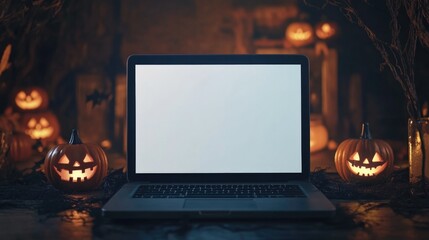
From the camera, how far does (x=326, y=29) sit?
9.87 feet

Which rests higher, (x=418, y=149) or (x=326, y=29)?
(x=326, y=29)

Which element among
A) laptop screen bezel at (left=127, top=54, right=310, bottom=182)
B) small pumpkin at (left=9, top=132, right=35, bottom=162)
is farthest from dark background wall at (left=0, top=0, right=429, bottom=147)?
laptop screen bezel at (left=127, top=54, right=310, bottom=182)

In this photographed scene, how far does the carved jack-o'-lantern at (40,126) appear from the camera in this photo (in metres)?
2.90

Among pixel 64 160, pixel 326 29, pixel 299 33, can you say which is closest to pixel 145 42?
pixel 299 33

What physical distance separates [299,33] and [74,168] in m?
2.02

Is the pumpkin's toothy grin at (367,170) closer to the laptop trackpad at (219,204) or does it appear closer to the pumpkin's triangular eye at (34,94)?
the laptop trackpad at (219,204)

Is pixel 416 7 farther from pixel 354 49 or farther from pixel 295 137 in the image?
pixel 354 49

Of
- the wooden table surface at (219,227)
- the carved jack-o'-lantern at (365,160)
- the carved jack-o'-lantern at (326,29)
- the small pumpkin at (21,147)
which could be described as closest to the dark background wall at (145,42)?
the carved jack-o'-lantern at (326,29)

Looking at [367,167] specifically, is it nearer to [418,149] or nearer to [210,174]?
[418,149]

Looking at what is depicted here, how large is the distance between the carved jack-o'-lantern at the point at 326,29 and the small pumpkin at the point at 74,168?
2023mm

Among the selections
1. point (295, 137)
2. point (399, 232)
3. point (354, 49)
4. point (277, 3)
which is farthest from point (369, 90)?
point (399, 232)

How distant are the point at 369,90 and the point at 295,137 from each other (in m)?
1.93

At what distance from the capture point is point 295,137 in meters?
1.10

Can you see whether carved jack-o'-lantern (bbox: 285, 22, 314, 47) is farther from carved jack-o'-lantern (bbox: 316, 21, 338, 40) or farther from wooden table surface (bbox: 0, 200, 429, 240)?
wooden table surface (bbox: 0, 200, 429, 240)
